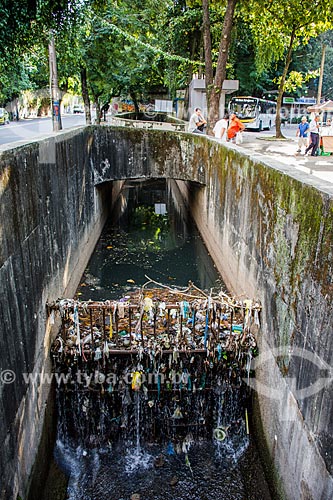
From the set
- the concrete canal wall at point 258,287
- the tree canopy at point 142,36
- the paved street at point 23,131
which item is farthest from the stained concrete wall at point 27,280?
the tree canopy at point 142,36

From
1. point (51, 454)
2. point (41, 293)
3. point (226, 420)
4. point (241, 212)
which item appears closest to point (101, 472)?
point (51, 454)

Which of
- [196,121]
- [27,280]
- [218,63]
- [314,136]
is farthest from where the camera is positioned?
[196,121]

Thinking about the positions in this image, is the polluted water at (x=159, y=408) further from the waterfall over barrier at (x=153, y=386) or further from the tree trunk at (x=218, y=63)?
the tree trunk at (x=218, y=63)

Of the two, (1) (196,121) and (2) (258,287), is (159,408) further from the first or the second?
(1) (196,121)

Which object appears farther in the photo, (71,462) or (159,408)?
(159,408)

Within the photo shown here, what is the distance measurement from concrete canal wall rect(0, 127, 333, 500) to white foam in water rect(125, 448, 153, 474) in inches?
59.9

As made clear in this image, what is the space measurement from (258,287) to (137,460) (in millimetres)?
3415

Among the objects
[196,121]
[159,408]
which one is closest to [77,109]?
[196,121]

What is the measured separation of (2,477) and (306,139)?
13.0 m

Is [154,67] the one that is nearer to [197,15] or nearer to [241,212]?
[197,15]

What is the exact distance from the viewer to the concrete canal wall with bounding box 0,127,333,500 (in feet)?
15.6

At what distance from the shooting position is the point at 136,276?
1246cm

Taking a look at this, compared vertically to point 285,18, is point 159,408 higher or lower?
lower

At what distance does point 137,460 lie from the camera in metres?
6.89
